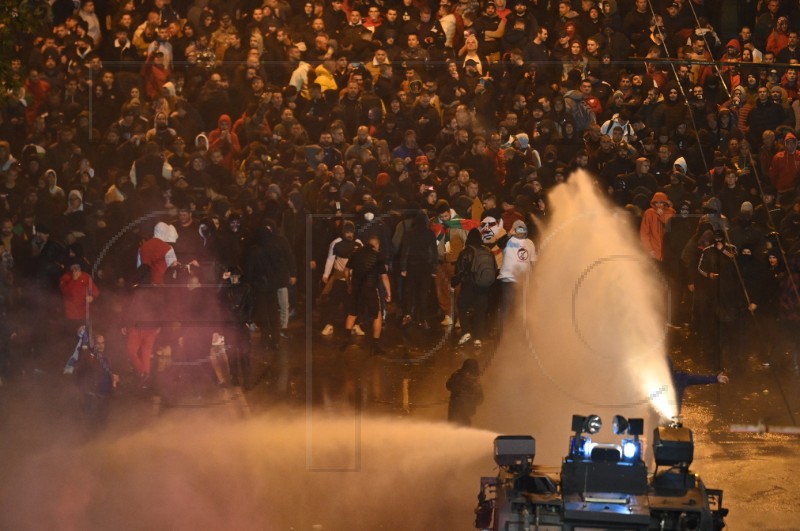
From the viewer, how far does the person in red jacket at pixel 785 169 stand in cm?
2289

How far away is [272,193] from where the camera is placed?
2264cm

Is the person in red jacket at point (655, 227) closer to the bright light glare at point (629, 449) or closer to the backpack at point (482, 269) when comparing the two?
the backpack at point (482, 269)

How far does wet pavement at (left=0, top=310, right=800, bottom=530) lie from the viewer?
65.6ft

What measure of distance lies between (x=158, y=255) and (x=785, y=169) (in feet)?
33.4

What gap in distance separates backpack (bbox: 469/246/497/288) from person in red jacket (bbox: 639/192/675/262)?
7.97ft

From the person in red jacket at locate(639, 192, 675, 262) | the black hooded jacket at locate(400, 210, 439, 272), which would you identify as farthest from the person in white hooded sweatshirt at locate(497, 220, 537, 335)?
the person in red jacket at locate(639, 192, 675, 262)

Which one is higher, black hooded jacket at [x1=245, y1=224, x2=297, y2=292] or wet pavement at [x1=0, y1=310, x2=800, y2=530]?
black hooded jacket at [x1=245, y1=224, x2=297, y2=292]

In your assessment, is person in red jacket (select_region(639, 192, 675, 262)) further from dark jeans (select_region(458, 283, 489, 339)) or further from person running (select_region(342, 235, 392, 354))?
person running (select_region(342, 235, 392, 354))

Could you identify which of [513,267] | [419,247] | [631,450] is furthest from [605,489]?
[419,247]

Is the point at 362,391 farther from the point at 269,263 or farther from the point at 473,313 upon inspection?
the point at 269,263

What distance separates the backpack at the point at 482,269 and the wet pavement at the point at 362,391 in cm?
90

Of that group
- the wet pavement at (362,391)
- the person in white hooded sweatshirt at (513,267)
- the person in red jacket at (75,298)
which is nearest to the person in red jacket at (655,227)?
the wet pavement at (362,391)

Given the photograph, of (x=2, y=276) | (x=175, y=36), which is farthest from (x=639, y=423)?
(x=175, y=36)

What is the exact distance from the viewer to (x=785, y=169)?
2295cm
